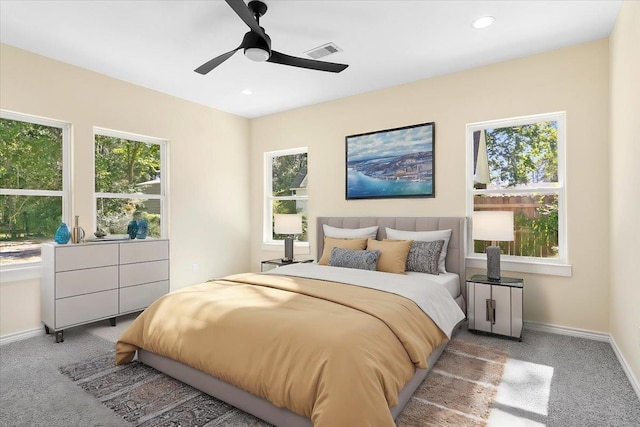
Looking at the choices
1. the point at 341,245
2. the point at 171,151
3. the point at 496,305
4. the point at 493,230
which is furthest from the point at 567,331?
the point at 171,151

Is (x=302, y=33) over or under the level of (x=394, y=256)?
over

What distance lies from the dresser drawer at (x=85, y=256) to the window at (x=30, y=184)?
0.51 m

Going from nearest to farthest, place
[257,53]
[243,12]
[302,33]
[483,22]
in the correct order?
[243,12], [257,53], [483,22], [302,33]

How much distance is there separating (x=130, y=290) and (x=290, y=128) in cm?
300

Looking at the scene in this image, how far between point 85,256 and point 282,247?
8.38ft

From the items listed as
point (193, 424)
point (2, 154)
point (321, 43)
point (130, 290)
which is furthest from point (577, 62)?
point (2, 154)

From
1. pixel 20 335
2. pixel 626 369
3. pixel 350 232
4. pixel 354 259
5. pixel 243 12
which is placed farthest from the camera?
pixel 350 232

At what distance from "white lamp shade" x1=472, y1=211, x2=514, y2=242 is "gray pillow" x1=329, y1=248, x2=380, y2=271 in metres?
0.99

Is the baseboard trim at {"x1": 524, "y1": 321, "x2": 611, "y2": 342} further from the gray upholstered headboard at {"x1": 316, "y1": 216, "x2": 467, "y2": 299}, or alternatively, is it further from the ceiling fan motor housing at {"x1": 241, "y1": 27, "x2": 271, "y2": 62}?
the ceiling fan motor housing at {"x1": 241, "y1": 27, "x2": 271, "y2": 62}

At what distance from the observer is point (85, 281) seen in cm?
342

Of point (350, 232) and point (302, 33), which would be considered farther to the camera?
point (350, 232)

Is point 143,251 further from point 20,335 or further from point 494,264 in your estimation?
point 494,264

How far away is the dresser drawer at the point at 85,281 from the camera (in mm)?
3262

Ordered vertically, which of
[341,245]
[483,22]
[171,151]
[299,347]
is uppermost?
[483,22]
